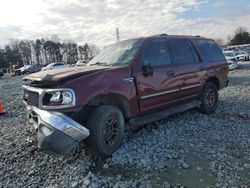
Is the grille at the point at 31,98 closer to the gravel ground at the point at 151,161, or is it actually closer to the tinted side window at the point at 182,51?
the gravel ground at the point at 151,161

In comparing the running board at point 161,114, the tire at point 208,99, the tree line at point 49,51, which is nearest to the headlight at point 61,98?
the running board at point 161,114

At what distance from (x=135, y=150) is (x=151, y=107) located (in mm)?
994

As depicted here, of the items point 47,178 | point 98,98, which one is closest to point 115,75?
point 98,98

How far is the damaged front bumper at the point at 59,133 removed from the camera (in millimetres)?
3910

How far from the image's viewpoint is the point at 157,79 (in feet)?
17.8

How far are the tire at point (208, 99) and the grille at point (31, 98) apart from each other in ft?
13.5

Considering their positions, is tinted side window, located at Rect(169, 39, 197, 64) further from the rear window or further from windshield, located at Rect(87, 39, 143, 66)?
windshield, located at Rect(87, 39, 143, 66)

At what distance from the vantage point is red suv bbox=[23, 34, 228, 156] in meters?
4.05

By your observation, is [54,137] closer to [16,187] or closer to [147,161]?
[16,187]

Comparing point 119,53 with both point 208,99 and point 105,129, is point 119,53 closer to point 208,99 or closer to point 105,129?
point 105,129

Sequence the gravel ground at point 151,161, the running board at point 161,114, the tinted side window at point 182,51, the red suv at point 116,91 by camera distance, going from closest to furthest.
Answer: the gravel ground at point 151,161 → the red suv at point 116,91 → the running board at point 161,114 → the tinted side window at point 182,51

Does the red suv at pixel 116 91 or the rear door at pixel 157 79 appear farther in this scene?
the rear door at pixel 157 79

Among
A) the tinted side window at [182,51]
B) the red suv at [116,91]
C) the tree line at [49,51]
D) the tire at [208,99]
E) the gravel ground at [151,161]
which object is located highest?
the tree line at [49,51]

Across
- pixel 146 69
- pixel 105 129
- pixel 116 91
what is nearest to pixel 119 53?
pixel 146 69
